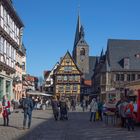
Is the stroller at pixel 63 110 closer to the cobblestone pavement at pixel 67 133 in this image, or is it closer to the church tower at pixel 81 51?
the cobblestone pavement at pixel 67 133

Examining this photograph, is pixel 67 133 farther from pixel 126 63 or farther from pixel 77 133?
pixel 126 63

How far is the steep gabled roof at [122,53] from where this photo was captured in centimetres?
8619

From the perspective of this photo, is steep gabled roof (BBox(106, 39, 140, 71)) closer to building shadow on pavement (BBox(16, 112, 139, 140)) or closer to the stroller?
the stroller

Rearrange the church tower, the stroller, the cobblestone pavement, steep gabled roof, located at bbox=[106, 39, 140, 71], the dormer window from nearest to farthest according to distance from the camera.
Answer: the cobblestone pavement → the stroller → the dormer window → steep gabled roof, located at bbox=[106, 39, 140, 71] → the church tower

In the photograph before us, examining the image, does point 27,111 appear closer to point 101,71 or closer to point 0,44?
point 0,44

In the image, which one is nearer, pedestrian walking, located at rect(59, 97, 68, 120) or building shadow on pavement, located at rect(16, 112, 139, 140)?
building shadow on pavement, located at rect(16, 112, 139, 140)

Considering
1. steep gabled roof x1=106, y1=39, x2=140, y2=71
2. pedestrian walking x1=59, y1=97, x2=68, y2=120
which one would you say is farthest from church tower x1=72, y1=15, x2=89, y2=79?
pedestrian walking x1=59, y1=97, x2=68, y2=120

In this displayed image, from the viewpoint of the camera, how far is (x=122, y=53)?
8769cm

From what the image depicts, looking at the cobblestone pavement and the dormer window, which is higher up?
the dormer window

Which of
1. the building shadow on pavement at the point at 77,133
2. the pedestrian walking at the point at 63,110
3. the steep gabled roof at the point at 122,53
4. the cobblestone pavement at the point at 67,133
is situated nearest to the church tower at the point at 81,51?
the steep gabled roof at the point at 122,53

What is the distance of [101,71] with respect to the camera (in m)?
88.6

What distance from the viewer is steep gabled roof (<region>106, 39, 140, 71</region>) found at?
86.2 metres

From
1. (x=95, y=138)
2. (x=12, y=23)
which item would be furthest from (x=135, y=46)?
(x=95, y=138)

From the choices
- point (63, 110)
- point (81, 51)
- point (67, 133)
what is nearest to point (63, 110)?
point (63, 110)
